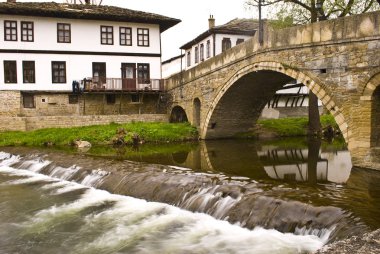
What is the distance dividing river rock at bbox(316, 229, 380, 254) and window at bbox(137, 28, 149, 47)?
2421 cm

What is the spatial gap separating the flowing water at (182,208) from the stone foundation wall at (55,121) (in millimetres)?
9507

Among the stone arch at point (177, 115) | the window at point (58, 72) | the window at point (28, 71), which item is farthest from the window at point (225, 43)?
the window at point (28, 71)

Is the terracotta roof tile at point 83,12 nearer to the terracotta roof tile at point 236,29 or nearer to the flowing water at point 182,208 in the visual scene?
the terracotta roof tile at point 236,29

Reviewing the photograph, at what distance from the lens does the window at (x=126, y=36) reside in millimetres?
27141

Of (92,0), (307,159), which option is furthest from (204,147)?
(92,0)

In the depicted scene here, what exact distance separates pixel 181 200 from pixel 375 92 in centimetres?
620

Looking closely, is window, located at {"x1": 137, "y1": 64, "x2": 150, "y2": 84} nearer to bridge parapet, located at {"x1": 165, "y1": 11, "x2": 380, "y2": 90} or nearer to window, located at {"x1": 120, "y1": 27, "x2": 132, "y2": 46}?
window, located at {"x1": 120, "y1": 27, "x2": 132, "y2": 46}

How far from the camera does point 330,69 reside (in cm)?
1228

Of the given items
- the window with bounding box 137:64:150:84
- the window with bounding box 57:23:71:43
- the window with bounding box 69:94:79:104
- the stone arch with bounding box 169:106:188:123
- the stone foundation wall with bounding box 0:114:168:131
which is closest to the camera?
the stone foundation wall with bounding box 0:114:168:131

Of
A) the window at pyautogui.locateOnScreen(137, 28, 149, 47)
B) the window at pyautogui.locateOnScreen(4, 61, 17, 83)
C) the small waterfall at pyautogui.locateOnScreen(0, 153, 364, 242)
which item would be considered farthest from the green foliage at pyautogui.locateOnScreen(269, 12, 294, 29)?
the window at pyautogui.locateOnScreen(4, 61, 17, 83)

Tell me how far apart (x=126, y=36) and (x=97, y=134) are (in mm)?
8999

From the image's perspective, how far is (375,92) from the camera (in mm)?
11094

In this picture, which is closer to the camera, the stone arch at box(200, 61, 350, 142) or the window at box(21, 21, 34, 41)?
the stone arch at box(200, 61, 350, 142)

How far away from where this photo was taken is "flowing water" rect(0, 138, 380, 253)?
667cm
